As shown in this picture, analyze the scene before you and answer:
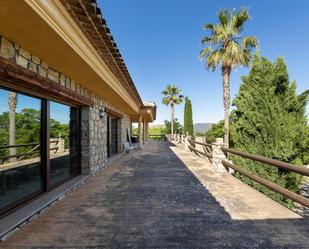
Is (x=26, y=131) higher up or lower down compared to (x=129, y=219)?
higher up

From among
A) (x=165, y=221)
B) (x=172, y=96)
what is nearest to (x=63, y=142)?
(x=165, y=221)

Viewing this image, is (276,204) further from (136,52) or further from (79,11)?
(136,52)

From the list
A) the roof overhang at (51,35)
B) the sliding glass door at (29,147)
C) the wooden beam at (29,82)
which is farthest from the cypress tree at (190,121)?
the roof overhang at (51,35)

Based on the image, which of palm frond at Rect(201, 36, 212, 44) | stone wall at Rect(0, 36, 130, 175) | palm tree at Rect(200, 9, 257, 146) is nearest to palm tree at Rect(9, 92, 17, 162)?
stone wall at Rect(0, 36, 130, 175)

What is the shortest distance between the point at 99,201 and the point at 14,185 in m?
1.57

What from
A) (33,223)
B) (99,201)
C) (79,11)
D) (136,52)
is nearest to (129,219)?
(99,201)

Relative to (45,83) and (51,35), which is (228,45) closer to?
A: (45,83)

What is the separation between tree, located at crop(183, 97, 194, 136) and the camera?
96.3 ft

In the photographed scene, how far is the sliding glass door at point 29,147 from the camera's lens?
3512 mm

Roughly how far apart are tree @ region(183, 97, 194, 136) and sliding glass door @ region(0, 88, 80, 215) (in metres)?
24.6

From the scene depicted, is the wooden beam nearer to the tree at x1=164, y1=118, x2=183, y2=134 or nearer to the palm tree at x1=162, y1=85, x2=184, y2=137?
the palm tree at x1=162, y1=85, x2=184, y2=137

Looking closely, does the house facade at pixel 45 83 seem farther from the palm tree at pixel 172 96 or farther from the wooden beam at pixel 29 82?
the palm tree at pixel 172 96

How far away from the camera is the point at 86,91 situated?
6414mm

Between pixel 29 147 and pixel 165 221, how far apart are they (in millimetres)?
2909
